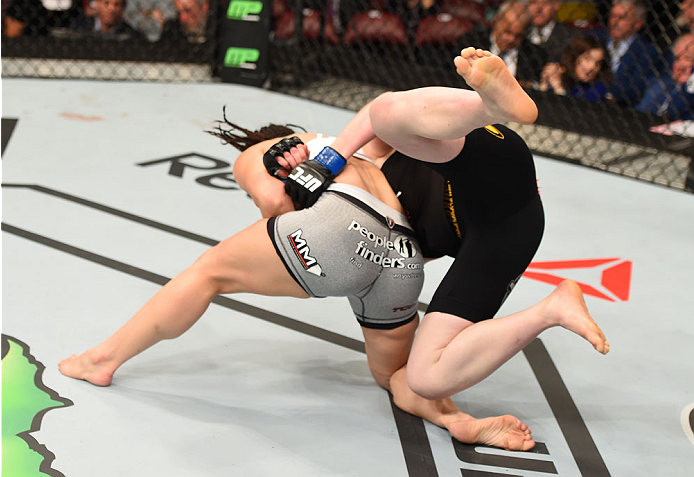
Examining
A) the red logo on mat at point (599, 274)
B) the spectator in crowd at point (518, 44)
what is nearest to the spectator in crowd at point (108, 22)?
the spectator in crowd at point (518, 44)

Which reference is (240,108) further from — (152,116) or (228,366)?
(228,366)

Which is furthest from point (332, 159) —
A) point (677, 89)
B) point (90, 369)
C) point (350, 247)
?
point (677, 89)

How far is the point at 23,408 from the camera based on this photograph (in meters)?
1.49

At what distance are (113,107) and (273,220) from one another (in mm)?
2464

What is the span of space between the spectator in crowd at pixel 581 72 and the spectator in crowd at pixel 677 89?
0.22 m

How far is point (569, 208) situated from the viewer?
284cm

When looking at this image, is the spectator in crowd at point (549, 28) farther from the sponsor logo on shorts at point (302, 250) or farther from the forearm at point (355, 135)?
the sponsor logo on shorts at point (302, 250)

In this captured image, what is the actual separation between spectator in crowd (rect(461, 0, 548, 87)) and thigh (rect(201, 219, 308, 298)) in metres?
2.60

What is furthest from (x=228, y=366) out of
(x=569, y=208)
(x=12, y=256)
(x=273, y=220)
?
(x=569, y=208)

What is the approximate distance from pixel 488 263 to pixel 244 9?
2.99m

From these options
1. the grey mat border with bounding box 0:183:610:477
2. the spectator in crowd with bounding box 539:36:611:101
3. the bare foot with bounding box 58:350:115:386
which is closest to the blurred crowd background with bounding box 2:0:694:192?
the spectator in crowd with bounding box 539:36:611:101

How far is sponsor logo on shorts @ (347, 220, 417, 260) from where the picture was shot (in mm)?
1421

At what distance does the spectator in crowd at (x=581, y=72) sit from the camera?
3.55m

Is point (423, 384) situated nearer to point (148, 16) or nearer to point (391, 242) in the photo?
point (391, 242)
